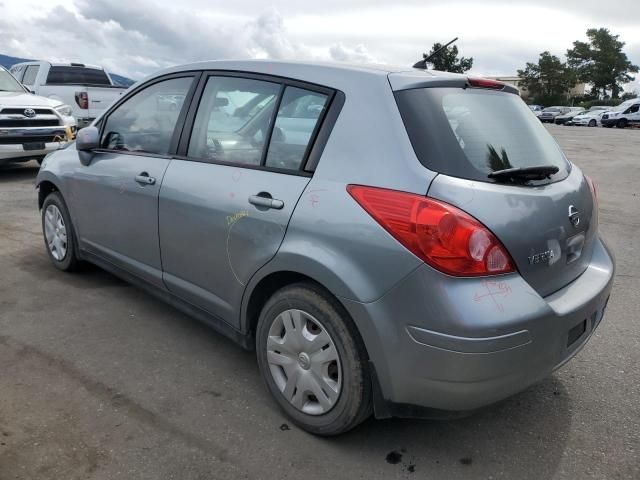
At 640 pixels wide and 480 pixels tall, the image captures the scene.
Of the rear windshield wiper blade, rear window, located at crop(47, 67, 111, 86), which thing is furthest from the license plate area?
the rear windshield wiper blade

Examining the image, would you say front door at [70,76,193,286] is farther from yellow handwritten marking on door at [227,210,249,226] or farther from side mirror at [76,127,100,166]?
yellow handwritten marking on door at [227,210,249,226]

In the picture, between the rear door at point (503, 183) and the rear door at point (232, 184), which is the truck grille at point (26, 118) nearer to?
the rear door at point (232, 184)

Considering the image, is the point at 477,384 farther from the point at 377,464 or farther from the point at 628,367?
the point at 628,367

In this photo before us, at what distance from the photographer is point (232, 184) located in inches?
113

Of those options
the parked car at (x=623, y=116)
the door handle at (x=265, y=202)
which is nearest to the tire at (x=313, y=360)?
the door handle at (x=265, y=202)

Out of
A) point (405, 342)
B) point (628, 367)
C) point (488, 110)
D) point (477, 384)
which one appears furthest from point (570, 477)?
point (488, 110)

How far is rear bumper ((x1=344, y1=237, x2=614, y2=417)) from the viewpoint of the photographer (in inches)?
82.6

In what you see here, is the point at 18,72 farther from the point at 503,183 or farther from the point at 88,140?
the point at 503,183

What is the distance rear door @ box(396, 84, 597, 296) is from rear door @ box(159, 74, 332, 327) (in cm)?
55

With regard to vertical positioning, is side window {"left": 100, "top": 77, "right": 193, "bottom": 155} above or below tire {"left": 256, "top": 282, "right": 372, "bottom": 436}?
above

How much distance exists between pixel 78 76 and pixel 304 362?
13.3m

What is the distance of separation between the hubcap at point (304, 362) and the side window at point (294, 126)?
0.74 meters

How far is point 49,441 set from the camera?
2.52 meters

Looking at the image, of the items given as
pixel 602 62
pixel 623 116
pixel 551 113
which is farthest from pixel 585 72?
pixel 623 116
